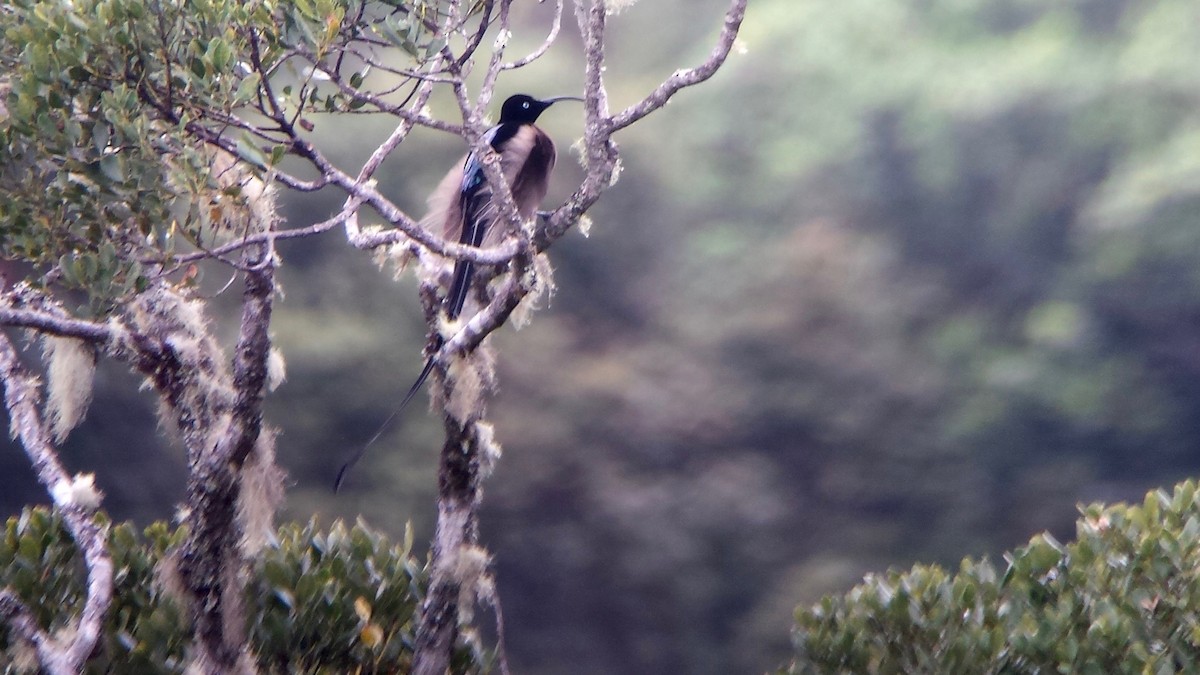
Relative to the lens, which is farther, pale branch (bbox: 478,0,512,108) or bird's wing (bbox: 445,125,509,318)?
bird's wing (bbox: 445,125,509,318)

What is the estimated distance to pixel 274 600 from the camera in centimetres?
276

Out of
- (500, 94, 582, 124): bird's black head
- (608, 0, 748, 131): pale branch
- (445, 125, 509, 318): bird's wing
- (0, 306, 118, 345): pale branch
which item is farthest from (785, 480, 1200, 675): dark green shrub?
(500, 94, 582, 124): bird's black head

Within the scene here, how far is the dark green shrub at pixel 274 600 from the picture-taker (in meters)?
2.58

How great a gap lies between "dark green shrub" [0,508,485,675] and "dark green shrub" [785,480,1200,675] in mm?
949

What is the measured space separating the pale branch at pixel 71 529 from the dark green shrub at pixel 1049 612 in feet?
4.98

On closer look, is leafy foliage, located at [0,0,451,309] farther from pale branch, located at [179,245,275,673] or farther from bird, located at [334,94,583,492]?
bird, located at [334,94,583,492]

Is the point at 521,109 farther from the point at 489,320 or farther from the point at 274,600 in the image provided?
the point at 274,600

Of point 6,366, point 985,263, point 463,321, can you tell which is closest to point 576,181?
point 985,263

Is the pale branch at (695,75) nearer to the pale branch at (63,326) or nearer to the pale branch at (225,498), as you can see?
the pale branch at (225,498)

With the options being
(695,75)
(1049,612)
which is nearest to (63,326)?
(695,75)

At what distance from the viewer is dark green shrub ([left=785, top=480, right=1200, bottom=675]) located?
7.80ft

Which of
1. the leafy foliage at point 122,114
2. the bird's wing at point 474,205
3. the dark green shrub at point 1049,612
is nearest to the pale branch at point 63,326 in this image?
the leafy foliage at point 122,114

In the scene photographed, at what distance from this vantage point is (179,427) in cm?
249

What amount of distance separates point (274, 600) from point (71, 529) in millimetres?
564
